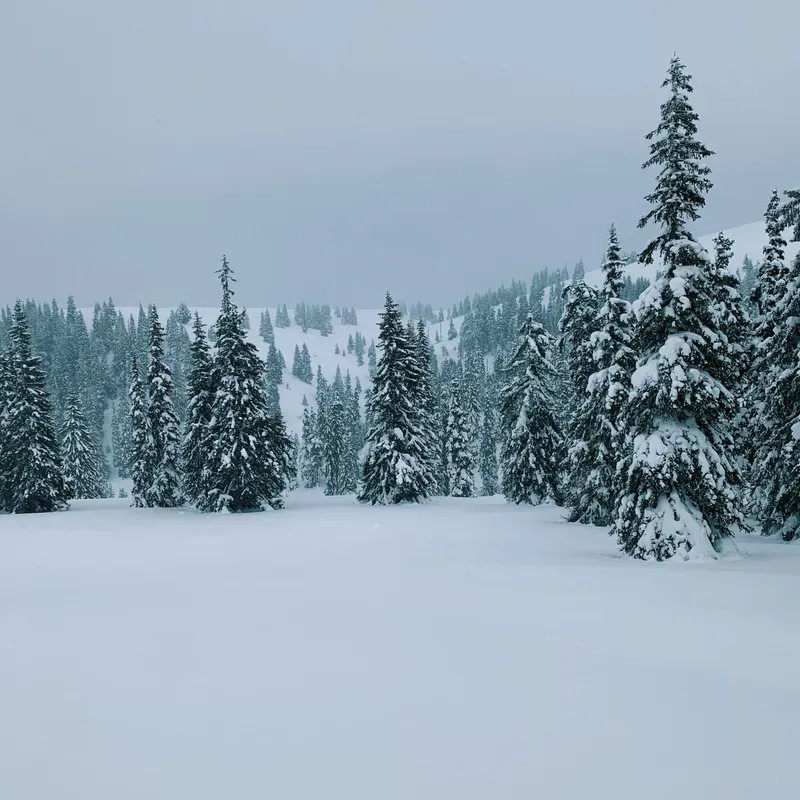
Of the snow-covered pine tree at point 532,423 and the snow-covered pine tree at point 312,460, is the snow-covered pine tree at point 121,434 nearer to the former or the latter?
the snow-covered pine tree at point 312,460

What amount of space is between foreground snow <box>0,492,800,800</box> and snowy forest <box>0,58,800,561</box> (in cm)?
398

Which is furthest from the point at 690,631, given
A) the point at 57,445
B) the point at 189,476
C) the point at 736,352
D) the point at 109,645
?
the point at 57,445

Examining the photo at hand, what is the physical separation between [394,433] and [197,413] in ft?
46.3

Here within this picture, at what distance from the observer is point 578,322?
29.9m

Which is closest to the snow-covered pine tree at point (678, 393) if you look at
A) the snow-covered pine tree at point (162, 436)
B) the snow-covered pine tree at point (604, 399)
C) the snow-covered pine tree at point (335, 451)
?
the snow-covered pine tree at point (604, 399)

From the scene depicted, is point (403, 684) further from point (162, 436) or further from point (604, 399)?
point (162, 436)

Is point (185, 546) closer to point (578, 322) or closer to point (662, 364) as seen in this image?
point (662, 364)

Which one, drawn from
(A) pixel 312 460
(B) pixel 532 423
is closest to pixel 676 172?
(B) pixel 532 423

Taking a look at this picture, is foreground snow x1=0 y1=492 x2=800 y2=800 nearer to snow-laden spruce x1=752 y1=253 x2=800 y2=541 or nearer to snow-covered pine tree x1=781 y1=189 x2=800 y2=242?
snow-laden spruce x1=752 y1=253 x2=800 y2=541

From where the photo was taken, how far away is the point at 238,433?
3706 cm

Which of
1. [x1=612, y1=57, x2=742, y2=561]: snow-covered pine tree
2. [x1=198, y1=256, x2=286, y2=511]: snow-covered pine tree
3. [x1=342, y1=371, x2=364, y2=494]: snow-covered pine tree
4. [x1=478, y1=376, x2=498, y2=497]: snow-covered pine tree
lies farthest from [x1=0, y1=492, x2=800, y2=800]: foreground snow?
[x1=342, y1=371, x2=364, y2=494]: snow-covered pine tree

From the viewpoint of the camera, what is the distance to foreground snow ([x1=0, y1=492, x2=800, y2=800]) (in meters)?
4.89

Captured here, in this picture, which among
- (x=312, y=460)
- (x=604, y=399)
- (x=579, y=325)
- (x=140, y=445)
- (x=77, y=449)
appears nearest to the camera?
(x=604, y=399)

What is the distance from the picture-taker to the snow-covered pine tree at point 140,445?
4478 cm
